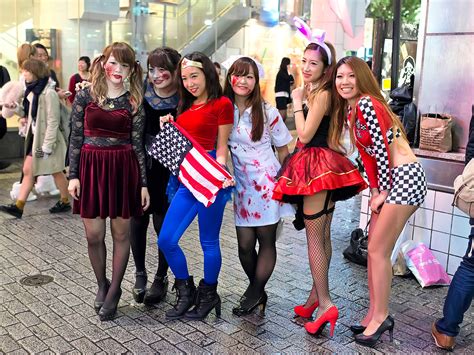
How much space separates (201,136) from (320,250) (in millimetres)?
1101

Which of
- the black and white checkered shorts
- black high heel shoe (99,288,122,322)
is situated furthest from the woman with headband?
the black and white checkered shorts

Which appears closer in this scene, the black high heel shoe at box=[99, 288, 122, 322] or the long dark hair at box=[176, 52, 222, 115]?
the long dark hair at box=[176, 52, 222, 115]

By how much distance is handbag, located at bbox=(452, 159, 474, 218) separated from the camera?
3318mm

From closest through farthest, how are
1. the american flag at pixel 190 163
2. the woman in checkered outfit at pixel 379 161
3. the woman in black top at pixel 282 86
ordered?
the woman in checkered outfit at pixel 379 161
the american flag at pixel 190 163
the woman in black top at pixel 282 86

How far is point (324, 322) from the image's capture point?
144 inches

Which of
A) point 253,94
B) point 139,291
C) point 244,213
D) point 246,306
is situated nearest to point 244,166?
point 244,213

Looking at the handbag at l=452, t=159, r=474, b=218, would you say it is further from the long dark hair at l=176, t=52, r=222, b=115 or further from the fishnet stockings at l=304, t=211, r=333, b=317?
the long dark hair at l=176, t=52, r=222, b=115

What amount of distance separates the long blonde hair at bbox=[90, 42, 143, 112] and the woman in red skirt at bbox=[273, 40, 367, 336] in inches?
42.5

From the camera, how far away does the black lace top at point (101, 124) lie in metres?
3.63

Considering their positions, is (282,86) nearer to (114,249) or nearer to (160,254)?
(160,254)

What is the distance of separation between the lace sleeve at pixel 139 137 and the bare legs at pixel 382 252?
63.5 inches

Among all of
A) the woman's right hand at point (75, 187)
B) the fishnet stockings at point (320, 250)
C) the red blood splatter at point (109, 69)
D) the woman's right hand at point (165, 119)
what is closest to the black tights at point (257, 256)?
the fishnet stockings at point (320, 250)

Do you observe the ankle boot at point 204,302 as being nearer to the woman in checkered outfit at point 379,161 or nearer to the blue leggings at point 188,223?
the blue leggings at point 188,223

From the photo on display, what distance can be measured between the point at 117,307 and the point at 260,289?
107 centimetres
